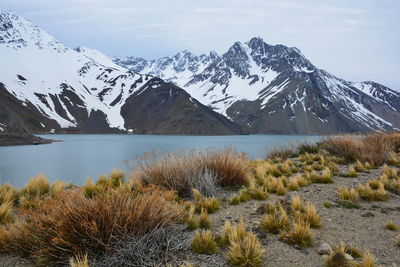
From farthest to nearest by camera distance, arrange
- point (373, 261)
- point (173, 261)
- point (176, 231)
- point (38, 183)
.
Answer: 1. point (38, 183)
2. point (176, 231)
3. point (173, 261)
4. point (373, 261)

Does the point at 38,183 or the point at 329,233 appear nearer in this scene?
the point at 329,233

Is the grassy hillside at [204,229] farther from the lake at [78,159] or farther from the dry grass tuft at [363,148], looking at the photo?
the dry grass tuft at [363,148]

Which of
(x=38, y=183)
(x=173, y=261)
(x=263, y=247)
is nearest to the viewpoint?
(x=173, y=261)

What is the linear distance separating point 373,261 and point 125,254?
112 inches

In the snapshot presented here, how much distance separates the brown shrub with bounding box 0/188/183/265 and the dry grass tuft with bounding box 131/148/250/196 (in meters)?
2.81

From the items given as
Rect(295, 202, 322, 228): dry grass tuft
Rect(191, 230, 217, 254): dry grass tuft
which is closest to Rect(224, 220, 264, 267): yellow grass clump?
Rect(191, 230, 217, 254): dry grass tuft

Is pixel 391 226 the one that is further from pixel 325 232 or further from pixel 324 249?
pixel 324 249

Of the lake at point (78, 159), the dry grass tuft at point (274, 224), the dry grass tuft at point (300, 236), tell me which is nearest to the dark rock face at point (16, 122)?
the lake at point (78, 159)

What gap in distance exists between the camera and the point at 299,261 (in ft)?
14.4

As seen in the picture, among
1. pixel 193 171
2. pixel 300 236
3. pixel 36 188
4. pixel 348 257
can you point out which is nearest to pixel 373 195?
pixel 300 236

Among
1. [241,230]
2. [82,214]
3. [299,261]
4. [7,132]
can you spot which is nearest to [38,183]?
[82,214]

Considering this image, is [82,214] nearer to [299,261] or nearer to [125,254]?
[125,254]

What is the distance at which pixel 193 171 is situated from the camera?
8273 millimetres

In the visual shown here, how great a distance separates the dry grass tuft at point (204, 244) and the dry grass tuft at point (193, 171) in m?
2.89
